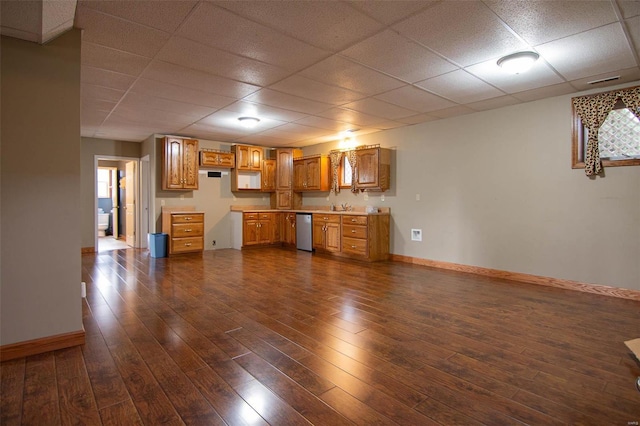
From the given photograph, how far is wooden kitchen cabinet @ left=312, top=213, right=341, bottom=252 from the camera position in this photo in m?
6.92

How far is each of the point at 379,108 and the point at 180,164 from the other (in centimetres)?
447

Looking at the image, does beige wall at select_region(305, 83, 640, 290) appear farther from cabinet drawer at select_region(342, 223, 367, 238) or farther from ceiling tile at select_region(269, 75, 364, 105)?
ceiling tile at select_region(269, 75, 364, 105)

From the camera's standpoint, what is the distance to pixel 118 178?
10953 mm

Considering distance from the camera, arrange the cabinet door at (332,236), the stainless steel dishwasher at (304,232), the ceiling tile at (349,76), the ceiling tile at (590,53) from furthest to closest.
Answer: the stainless steel dishwasher at (304,232), the cabinet door at (332,236), the ceiling tile at (349,76), the ceiling tile at (590,53)

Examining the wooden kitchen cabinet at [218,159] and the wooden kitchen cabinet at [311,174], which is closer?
the wooden kitchen cabinet at [218,159]

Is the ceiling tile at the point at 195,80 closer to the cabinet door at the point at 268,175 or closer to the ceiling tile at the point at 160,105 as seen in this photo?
the ceiling tile at the point at 160,105

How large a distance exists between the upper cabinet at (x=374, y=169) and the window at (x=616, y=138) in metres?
2.98

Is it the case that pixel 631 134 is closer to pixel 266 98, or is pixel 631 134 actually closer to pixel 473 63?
pixel 473 63

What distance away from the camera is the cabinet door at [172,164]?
279 inches

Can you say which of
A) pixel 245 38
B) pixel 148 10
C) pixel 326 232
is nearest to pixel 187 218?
pixel 326 232

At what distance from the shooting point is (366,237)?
20.6 feet

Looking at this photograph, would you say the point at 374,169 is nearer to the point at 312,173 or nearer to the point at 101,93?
the point at 312,173

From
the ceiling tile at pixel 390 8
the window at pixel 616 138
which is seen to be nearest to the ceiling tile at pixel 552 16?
the ceiling tile at pixel 390 8

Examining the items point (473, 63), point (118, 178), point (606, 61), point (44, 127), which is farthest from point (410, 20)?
point (118, 178)
